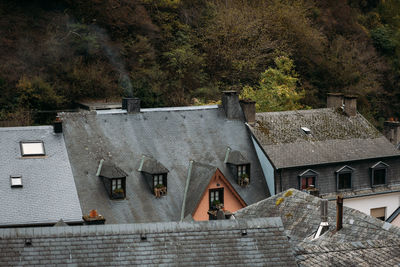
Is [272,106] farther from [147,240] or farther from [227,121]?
[147,240]

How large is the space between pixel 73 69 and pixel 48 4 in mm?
6173

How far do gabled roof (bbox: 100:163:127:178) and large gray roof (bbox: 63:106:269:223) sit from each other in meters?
0.48

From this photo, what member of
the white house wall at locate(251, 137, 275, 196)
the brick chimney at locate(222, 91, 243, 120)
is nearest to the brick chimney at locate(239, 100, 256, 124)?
the brick chimney at locate(222, 91, 243, 120)

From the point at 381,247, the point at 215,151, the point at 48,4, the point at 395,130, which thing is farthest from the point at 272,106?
the point at 381,247

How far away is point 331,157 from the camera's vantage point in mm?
34062

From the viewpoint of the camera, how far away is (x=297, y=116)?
3597 cm

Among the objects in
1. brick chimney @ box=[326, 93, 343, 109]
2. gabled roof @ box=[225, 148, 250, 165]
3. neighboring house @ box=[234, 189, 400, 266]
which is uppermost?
brick chimney @ box=[326, 93, 343, 109]

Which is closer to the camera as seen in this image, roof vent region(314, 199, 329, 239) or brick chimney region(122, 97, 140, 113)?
roof vent region(314, 199, 329, 239)

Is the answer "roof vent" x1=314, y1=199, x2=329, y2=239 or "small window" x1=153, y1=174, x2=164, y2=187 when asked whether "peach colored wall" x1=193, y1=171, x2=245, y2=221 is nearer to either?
"small window" x1=153, y1=174, x2=164, y2=187

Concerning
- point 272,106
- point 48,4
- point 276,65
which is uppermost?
point 48,4

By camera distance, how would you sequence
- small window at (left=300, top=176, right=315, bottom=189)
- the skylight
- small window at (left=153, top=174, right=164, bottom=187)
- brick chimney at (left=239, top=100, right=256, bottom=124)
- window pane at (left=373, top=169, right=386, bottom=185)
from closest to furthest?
the skylight → small window at (left=153, top=174, right=164, bottom=187) → small window at (left=300, top=176, right=315, bottom=189) → brick chimney at (left=239, top=100, right=256, bottom=124) → window pane at (left=373, top=169, right=386, bottom=185)

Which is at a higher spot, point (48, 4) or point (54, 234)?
point (48, 4)

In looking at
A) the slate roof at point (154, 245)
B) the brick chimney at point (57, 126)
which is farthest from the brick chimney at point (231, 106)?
the slate roof at point (154, 245)

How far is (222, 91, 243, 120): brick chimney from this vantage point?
3450cm
